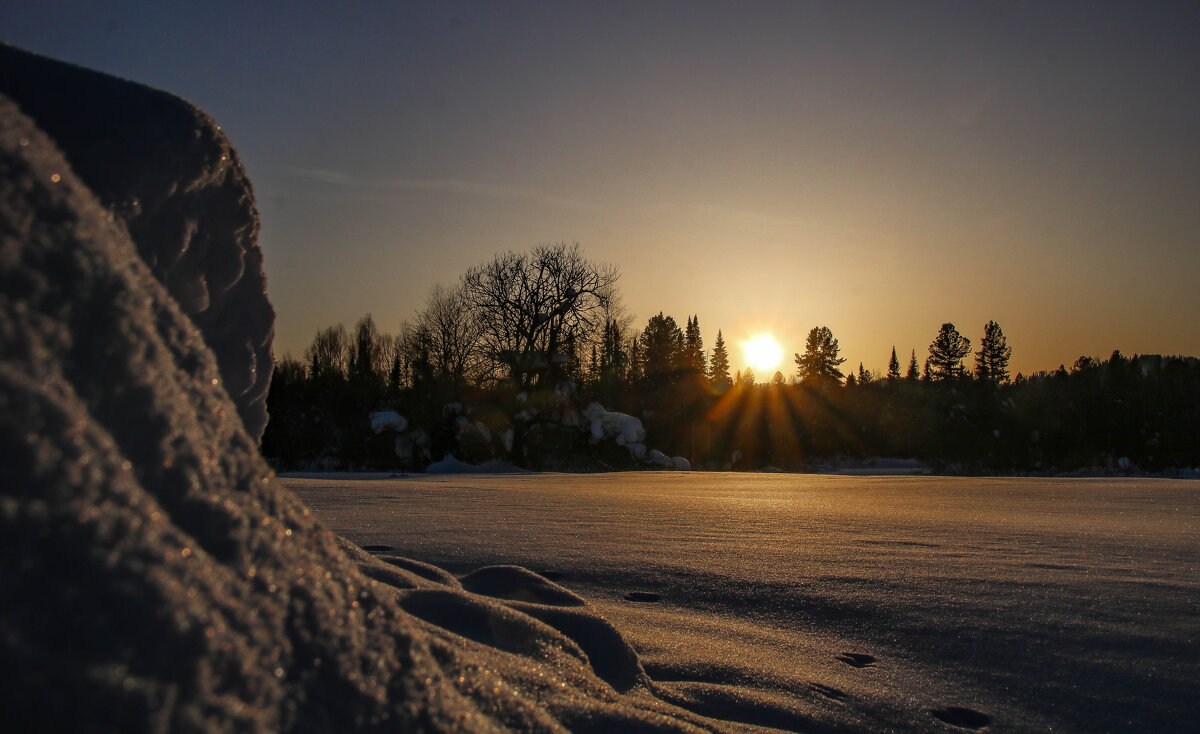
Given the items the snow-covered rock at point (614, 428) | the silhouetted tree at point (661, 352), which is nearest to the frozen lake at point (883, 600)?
the snow-covered rock at point (614, 428)

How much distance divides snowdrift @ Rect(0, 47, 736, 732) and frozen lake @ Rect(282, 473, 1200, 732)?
27.2 inches

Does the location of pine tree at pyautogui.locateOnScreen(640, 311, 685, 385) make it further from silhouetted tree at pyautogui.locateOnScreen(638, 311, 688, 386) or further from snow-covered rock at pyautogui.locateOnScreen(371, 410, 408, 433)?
snow-covered rock at pyautogui.locateOnScreen(371, 410, 408, 433)

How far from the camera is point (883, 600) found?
1961 millimetres

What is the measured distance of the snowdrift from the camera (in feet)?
1.34

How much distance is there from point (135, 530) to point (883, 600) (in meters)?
1.92

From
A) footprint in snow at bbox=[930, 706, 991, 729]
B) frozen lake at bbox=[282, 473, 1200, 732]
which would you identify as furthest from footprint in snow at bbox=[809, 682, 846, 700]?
footprint in snow at bbox=[930, 706, 991, 729]

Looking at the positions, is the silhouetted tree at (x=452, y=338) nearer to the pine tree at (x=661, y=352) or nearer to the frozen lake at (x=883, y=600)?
the pine tree at (x=661, y=352)

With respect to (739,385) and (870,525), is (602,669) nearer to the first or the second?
(870,525)

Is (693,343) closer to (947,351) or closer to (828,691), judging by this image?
(947,351)

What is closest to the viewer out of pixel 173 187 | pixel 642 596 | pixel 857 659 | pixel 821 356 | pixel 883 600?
pixel 173 187

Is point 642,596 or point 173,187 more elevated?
point 173,187

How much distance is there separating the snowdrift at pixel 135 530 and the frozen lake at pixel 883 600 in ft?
2.27

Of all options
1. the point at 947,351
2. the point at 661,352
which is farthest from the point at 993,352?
the point at 661,352

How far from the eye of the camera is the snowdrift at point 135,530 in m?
0.41
